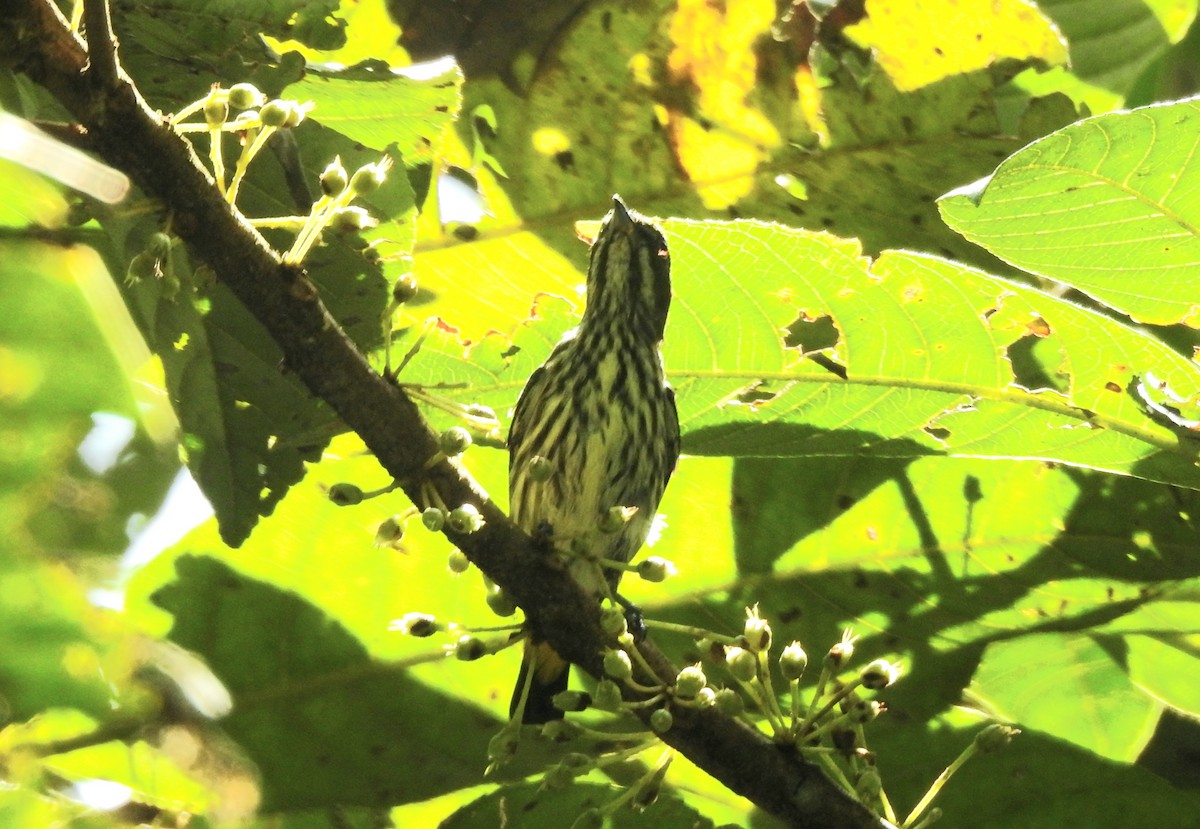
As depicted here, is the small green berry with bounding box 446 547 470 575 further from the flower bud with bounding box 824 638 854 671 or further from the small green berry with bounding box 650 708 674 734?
the flower bud with bounding box 824 638 854 671

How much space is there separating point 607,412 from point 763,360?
0.88 meters

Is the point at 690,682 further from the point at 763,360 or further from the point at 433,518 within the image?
the point at 763,360

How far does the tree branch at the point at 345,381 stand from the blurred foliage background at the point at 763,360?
0.09 metres

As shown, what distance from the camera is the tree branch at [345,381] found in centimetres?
164

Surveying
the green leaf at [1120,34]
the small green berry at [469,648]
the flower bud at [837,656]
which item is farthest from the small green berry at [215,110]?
the green leaf at [1120,34]

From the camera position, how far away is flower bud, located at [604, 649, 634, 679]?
1.94 meters

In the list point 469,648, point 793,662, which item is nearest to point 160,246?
point 469,648

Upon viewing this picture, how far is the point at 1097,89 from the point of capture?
3648 mm

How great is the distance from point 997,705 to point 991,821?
28cm

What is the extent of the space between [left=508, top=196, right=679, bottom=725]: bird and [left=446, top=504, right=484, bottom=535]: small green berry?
1.29 metres

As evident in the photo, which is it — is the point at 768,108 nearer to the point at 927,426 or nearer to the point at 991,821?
the point at 927,426

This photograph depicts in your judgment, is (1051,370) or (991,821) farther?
(991,821)

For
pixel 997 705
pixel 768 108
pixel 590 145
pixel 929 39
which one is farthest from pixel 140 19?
pixel 997 705

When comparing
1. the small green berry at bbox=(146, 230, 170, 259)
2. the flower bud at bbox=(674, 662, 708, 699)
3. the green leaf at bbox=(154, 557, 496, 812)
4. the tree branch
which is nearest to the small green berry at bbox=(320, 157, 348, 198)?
the tree branch
